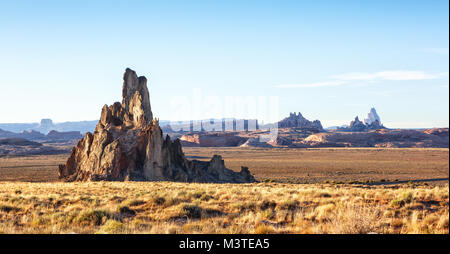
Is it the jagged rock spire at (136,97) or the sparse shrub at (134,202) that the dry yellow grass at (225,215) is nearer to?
the sparse shrub at (134,202)

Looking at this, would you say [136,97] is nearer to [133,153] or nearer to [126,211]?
[133,153]

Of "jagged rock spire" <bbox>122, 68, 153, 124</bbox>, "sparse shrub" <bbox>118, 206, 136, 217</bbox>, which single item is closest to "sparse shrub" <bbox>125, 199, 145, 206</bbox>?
"sparse shrub" <bbox>118, 206, 136, 217</bbox>

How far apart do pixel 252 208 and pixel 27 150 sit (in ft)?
421

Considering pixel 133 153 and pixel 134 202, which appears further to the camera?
pixel 133 153

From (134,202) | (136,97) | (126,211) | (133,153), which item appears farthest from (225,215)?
(136,97)

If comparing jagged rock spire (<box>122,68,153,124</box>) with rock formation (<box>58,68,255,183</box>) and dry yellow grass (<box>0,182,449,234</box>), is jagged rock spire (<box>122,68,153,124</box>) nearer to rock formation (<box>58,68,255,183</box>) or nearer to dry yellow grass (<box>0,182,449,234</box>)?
rock formation (<box>58,68,255,183</box>)

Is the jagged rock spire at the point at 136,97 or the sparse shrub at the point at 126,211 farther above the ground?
the jagged rock spire at the point at 136,97

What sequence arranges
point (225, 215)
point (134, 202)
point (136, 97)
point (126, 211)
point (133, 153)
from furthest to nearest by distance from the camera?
point (136, 97) → point (133, 153) → point (134, 202) → point (126, 211) → point (225, 215)

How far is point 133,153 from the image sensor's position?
3900 centimetres

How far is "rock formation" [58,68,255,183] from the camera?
37750 mm

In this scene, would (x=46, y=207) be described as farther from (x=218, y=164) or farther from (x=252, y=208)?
(x=218, y=164)

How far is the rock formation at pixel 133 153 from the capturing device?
1486 inches

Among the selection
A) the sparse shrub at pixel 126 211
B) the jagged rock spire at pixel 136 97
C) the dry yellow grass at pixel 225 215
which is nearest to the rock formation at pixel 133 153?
the jagged rock spire at pixel 136 97
